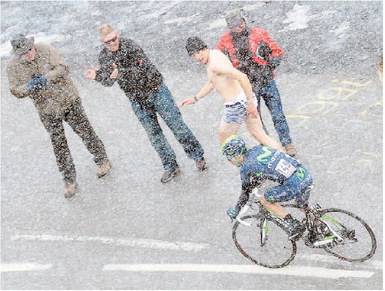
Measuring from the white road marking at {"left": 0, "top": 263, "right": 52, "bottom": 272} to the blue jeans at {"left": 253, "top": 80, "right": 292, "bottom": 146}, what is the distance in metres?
3.23

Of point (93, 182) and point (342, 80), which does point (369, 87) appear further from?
point (93, 182)

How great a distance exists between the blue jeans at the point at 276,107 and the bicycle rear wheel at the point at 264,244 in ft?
5.22

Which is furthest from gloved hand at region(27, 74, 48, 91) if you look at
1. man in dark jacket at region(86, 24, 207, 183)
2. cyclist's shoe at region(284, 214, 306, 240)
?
cyclist's shoe at region(284, 214, 306, 240)

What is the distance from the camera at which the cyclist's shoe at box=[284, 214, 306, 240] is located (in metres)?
7.13

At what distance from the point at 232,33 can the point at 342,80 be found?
282 cm

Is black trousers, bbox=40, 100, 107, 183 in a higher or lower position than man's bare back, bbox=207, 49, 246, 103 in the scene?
lower

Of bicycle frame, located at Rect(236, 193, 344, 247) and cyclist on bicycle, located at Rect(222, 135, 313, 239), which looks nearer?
cyclist on bicycle, located at Rect(222, 135, 313, 239)

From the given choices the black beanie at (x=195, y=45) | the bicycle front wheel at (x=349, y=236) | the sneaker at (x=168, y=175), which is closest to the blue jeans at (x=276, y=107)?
the black beanie at (x=195, y=45)

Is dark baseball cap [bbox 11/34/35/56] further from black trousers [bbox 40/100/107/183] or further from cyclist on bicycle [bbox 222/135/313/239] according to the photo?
cyclist on bicycle [bbox 222/135/313/239]

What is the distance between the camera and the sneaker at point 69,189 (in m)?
9.35

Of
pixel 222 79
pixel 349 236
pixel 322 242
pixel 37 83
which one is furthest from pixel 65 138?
pixel 349 236

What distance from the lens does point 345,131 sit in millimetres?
9367

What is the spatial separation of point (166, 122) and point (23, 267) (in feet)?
7.90

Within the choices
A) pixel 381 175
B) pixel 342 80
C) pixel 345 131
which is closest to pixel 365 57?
pixel 342 80
